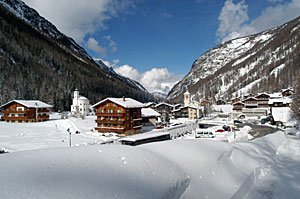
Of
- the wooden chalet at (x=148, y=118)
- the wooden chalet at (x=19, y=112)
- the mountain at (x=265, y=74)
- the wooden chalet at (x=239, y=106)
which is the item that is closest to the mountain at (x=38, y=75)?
the wooden chalet at (x=19, y=112)

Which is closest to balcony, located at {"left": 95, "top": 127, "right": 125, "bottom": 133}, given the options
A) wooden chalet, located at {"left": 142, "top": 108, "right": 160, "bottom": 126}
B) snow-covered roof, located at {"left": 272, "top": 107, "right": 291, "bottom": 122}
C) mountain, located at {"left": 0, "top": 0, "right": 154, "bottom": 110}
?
wooden chalet, located at {"left": 142, "top": 108, "right": 160, "bottom": 126}

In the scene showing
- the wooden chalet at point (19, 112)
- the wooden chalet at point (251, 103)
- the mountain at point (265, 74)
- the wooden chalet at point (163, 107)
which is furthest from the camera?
the mountain at point (265, 74)

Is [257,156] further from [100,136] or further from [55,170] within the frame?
[100,136]

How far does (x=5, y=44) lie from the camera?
11000 cm

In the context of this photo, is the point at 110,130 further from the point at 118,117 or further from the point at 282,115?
the point at 282,115

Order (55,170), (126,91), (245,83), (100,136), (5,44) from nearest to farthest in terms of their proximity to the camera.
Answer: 1. (55,170)
2. (100,136)
3. (5,44)
4. (245,83)
5. (126,91)

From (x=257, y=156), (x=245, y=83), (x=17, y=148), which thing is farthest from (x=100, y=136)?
(x=245, y=83)

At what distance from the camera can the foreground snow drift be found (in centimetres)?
407

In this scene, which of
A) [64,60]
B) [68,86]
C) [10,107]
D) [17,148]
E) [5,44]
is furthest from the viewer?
[64,60]

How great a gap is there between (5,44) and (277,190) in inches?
5685

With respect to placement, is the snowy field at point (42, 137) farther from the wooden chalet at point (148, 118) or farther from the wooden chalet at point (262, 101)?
the wooden chalet at point (262, 101)

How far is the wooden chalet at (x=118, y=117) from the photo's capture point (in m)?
35.9

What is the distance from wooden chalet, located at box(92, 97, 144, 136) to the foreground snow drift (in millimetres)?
27591

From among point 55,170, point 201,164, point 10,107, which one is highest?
point 10,107
